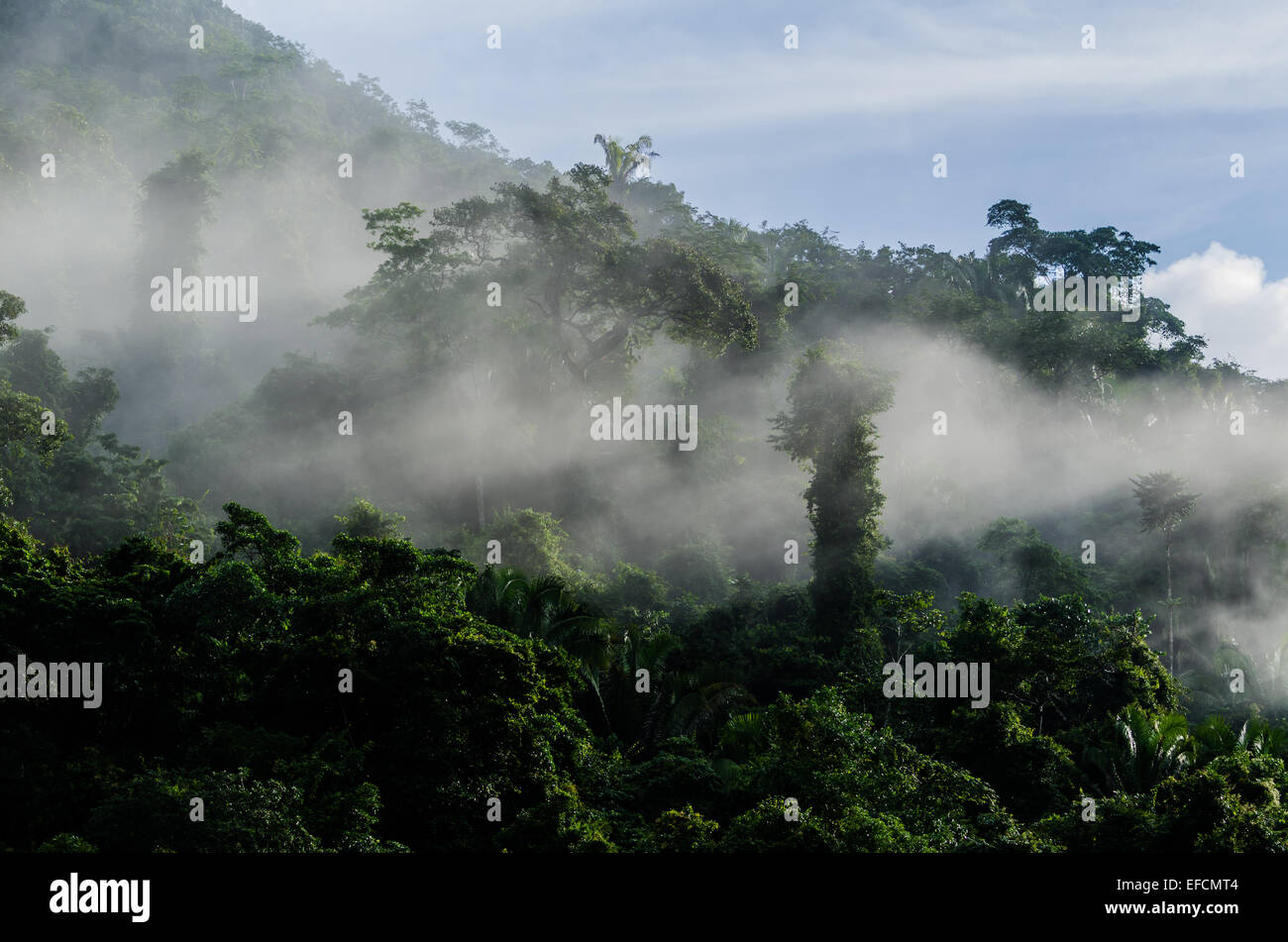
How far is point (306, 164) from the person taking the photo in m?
74.7

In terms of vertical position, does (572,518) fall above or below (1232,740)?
above

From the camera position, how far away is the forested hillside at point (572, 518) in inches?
550

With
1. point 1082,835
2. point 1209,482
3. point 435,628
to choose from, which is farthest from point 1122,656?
point 1209,482

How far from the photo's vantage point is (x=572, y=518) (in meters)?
40.1

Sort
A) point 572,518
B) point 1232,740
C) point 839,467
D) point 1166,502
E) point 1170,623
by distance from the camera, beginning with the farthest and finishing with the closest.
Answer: point 572,518, point 1166,502, point 1170,623, point 839,467, point 1232,740

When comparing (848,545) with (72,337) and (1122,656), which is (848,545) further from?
(72,337)

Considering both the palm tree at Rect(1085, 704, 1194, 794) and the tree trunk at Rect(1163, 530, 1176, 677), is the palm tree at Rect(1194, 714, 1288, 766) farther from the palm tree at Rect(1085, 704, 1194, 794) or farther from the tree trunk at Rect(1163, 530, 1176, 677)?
the tree trunk at Rect(1163, 530, 1176, 677)

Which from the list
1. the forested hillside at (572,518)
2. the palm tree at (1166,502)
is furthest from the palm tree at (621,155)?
the palm tree at (1166,502)

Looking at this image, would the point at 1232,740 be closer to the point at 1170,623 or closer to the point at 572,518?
the point at 1170,623

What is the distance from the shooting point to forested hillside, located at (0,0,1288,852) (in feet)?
45.8

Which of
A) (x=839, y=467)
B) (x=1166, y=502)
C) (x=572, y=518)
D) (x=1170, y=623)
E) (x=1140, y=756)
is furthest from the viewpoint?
(x=572, y=518)

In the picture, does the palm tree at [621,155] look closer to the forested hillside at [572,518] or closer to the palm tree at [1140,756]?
the forested hillside at [572,518]

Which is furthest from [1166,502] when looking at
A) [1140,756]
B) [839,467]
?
[1140,756]

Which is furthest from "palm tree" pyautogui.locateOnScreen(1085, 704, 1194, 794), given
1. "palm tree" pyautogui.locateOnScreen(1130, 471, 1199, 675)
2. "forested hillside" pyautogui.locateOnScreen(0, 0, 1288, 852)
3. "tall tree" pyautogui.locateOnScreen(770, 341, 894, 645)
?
"palm tree" pyautogui.locateOnScreen(1130, 471, 1199, 675)
